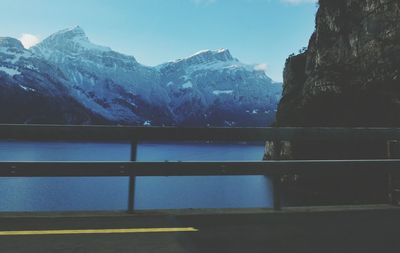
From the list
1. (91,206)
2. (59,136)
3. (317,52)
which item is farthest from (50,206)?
(317,52)

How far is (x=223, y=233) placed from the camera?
484cm

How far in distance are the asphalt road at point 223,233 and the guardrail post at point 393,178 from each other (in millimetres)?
471

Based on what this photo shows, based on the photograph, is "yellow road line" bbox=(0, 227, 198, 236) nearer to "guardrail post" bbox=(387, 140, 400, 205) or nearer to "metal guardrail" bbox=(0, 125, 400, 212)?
"metal guardrail" bbox=(0, 125, 400, 212)

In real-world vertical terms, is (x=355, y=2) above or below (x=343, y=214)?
above

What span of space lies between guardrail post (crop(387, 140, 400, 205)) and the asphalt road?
1.55 ft

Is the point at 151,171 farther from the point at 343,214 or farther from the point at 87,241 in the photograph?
the point at 343,214

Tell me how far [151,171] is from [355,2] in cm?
11222

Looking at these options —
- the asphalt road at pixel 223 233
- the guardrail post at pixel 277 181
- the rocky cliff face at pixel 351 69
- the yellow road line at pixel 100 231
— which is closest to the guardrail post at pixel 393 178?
the asphalt road at pixel 223 233

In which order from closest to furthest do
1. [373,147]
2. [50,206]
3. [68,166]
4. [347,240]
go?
[347,240]
[68,166]
[50,206]
[373,147]

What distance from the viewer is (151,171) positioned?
5.59 metres

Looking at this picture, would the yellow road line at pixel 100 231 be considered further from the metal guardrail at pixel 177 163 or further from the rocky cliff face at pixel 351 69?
the rocky cliff face at pixel 351 69

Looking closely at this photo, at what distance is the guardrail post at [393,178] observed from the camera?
20.8ft

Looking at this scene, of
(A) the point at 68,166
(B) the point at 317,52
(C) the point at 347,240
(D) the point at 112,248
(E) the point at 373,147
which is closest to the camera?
(D) the point at 112,248

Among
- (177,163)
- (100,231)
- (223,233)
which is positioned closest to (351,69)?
(177,163)
